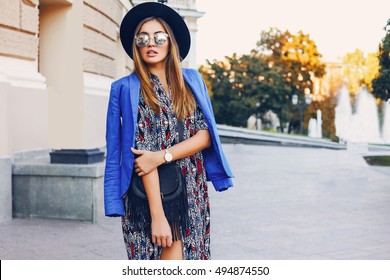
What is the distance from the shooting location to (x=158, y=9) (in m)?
2.99

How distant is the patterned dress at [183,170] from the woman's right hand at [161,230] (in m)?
0.10

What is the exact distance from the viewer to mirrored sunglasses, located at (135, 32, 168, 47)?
2971 millimetres

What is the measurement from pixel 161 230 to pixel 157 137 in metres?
0.43

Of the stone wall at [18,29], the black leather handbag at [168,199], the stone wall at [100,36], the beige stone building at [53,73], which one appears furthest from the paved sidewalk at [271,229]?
the stone wall at [100,36]

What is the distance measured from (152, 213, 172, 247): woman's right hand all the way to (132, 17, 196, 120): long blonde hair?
481 millimetres

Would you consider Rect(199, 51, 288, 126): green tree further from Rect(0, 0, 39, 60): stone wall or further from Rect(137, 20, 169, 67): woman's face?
Rect(137, 20, 169, 67): woman's face

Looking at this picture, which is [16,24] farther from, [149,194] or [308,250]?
[149,194]

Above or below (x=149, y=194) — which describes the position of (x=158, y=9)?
above

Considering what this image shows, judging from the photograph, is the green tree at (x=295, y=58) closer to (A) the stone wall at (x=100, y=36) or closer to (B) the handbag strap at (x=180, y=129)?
(A) the stone wall at (x=100, y=36)

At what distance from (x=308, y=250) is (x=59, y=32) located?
630 centimetres

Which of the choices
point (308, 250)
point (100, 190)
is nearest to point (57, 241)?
point (100, 190)

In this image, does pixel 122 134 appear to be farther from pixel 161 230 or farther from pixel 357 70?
pixel 357 70

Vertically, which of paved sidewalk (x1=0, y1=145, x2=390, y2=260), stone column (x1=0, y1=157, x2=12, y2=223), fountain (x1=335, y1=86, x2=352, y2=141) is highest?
fountain (x1=335, y1=86, x2=352, y2=141)

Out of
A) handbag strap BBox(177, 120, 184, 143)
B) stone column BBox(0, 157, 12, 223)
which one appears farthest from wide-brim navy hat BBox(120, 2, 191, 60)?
stone column BBox(0, 157, 12, 223)
